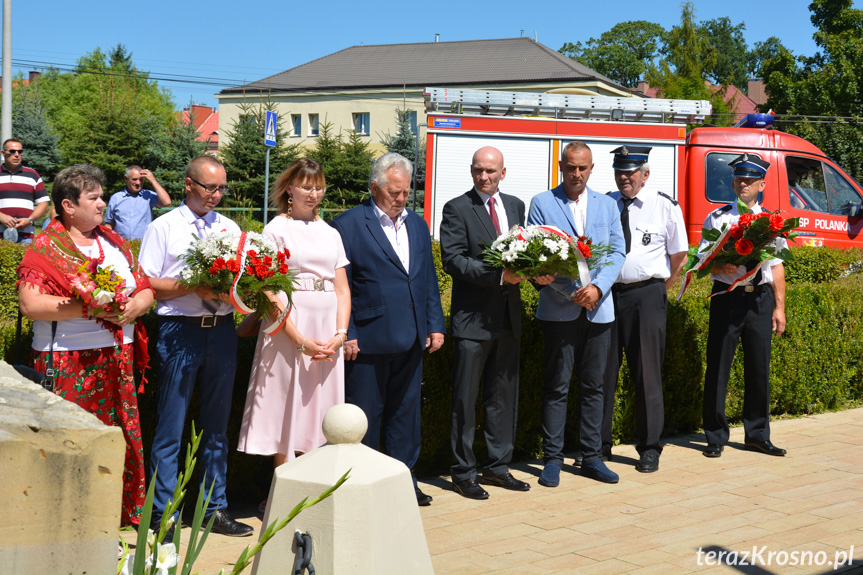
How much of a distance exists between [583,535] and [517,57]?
162ft

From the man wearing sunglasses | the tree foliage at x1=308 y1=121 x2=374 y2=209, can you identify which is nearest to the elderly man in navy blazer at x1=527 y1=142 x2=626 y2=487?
the man wearing sunglasses

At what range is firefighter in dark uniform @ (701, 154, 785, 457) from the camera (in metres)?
7.02

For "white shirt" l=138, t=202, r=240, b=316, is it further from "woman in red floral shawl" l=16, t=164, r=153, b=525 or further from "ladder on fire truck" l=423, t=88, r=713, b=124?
"ladder on fire truck" l=423, t=88, r=713, b=124

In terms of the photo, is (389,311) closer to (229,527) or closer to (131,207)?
(229,527)

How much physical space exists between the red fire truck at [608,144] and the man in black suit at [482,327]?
29.0 feet

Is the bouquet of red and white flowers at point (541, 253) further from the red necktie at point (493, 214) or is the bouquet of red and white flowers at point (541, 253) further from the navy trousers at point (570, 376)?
the navy trousers at point (570, 376)

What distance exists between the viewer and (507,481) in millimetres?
6066

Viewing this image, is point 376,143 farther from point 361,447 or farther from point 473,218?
point 361,447

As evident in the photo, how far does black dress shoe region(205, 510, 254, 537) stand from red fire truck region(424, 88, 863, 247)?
10.4 m

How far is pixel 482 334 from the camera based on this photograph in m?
5.90

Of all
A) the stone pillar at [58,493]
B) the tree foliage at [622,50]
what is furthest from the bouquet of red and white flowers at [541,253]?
the tree foliage at [622,50]

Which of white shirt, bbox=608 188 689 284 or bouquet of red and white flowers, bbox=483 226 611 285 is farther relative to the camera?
white shirt, bbox=608 188 689 284

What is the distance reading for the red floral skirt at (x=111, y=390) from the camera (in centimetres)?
446

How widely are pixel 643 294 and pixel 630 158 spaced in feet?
3.43
